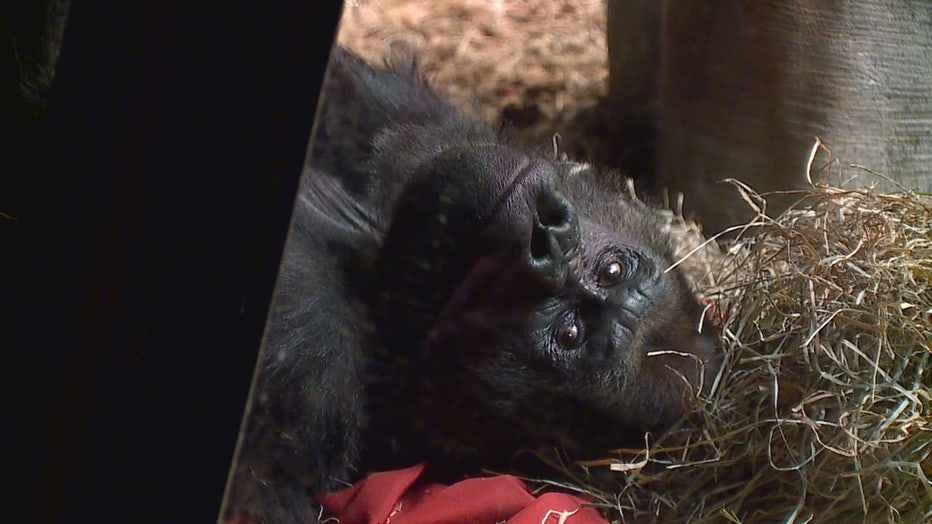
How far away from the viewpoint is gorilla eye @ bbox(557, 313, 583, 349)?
78.1 inches

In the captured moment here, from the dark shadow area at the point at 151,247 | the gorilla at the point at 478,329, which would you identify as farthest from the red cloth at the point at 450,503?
the dark shadow area at the point at 151,247

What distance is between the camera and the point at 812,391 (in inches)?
68.9

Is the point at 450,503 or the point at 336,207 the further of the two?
the point at 336,207

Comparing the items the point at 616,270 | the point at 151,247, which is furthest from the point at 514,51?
the point at 151,247

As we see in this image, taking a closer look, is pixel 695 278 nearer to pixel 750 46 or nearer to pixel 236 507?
pixel 750 46

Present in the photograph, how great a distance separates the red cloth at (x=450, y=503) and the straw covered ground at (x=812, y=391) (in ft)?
0.36

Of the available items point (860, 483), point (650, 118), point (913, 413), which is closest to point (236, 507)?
point (860, 483)

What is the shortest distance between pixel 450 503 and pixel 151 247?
1203 mm

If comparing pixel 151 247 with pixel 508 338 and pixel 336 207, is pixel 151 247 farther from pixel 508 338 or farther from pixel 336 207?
pixel 336 207

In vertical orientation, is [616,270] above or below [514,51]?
below

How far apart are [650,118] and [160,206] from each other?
8.05 feet

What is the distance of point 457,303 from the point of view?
1975 mm

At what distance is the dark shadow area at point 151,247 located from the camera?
617 mm

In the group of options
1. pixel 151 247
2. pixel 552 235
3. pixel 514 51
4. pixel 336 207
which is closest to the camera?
pixel 151 247
